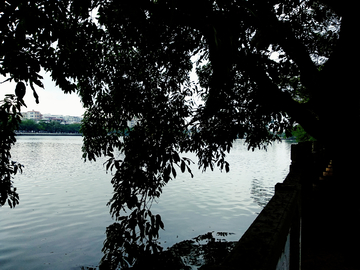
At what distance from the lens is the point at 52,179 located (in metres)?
26.5

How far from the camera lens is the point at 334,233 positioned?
583 centimetres

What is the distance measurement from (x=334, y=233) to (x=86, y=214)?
44.8ft

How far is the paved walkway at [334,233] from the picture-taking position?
492 cm

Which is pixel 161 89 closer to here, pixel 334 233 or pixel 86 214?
pixel 334 233

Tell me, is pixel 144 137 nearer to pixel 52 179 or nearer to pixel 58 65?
pixel 58 65

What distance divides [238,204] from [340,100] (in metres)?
14.0

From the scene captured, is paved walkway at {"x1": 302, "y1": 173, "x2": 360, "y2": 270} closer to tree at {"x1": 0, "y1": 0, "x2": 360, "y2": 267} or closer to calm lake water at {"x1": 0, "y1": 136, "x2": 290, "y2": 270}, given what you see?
tree at {"x1": 0, "y1": 0, "x2": 360, "y2": 267}

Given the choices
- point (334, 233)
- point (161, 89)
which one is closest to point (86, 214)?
point (161, 89)

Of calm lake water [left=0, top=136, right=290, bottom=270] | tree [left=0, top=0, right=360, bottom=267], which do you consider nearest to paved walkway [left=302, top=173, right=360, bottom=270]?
tree [left=0, top=0, right=360, bottom=267]

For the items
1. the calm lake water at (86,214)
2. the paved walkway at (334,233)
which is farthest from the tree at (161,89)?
the calm lake water at (86,214)

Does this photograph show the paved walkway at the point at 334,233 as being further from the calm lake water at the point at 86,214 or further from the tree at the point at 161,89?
the calm lake water at the point at 86,214

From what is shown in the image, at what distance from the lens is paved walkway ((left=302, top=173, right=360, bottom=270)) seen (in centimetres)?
492

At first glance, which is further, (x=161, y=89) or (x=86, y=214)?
(x=86, y=214)

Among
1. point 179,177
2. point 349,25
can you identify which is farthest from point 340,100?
point 179,177
